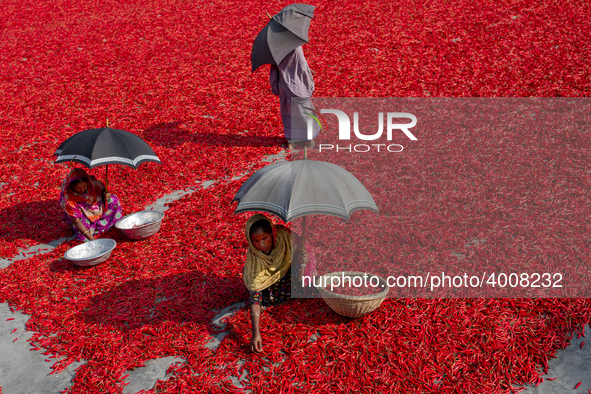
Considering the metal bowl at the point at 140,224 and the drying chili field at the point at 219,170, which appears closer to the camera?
the drying chili field at the point at 219,170

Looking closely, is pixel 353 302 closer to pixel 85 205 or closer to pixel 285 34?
pixel 85 205

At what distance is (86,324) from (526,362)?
4.61 m

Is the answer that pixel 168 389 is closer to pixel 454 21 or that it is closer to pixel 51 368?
pixel 51 368

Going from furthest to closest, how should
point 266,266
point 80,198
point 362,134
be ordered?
1. point 362,134
2. point 80,198
3. point 266,266

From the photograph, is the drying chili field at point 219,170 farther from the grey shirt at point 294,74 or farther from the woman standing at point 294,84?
the grey shirt at point 294,74

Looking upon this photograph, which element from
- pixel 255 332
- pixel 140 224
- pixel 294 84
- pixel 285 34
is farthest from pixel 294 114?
pixel 255 332

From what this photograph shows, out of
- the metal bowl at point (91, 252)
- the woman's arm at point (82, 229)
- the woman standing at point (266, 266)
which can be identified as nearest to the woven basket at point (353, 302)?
the woman standing at point (266, 266)

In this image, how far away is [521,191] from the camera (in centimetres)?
700

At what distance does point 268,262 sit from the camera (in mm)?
4762

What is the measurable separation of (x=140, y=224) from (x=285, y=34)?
12.9ft

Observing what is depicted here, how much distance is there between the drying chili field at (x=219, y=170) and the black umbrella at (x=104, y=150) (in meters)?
1.25

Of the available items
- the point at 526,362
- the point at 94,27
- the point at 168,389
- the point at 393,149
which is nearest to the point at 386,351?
the point at 526,362

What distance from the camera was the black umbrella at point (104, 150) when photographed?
238 inches

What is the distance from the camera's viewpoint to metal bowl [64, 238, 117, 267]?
5957 mm
